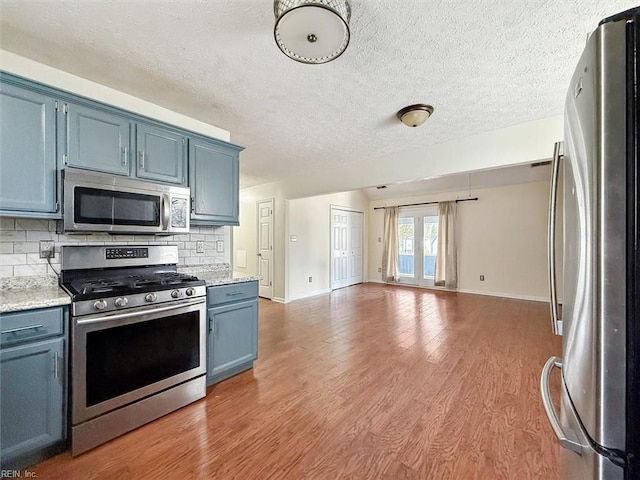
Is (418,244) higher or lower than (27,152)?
lower

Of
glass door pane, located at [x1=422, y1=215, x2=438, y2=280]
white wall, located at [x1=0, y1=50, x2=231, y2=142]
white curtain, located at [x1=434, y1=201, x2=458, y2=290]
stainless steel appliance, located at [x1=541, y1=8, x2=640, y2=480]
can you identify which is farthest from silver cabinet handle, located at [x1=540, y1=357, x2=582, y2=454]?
glass door pane, located at [x1=422, y1=215, x2=438, y2=280]

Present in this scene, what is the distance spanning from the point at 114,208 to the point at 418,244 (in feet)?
20.8

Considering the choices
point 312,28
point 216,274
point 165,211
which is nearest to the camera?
point 312,28

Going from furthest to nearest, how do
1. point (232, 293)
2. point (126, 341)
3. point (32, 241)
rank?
point (232, 293) → point (32, 241) → point (126, 341)

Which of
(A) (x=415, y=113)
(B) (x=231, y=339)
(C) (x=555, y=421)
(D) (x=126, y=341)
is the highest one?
(A) (x=415, y=113)

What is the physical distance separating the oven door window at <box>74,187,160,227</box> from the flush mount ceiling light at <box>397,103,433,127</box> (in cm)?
220

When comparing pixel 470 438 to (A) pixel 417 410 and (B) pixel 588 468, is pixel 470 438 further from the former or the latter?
(B) pixel 588 468

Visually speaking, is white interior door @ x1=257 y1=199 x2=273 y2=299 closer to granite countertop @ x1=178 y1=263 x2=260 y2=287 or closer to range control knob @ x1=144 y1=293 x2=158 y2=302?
granite countertop @ x1=178 y1=263 x2=260 y2=287

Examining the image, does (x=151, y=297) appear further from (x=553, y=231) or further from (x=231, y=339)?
(x=553, y=231)

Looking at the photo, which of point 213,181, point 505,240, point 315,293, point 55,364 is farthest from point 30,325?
point 505,240

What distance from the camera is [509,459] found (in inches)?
61.9

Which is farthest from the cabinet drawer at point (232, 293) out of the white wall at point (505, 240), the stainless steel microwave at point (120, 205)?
the white wall at point (505, 240)

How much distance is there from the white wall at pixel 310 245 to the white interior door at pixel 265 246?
0.46 m

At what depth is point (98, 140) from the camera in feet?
6.36
